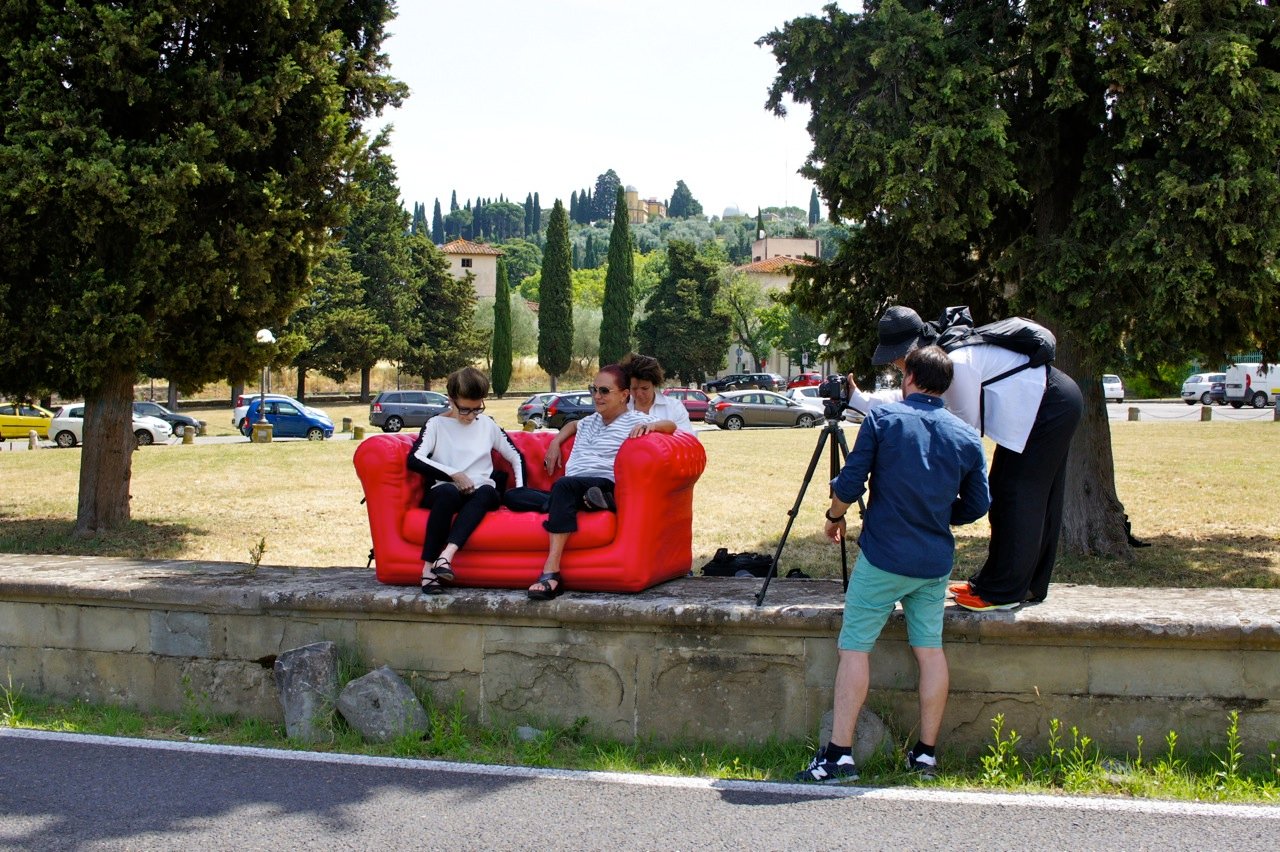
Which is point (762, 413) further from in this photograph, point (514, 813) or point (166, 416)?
point (514, 813)

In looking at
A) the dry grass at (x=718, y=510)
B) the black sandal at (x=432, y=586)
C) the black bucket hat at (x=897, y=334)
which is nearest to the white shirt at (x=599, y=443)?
the black sandal at (x=432, y=586)

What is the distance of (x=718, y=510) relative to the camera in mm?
15539

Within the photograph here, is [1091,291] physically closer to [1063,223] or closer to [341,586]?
[1063,223]

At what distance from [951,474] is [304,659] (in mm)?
3048

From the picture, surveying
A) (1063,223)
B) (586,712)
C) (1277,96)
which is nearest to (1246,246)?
(1277,96)

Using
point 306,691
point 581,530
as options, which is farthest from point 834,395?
point 306,691

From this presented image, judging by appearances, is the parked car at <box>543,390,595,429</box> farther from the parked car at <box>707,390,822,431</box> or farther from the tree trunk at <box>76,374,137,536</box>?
the tree trunk at <box>76,374,137,536</box>

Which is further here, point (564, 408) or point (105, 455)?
point (564, 408)

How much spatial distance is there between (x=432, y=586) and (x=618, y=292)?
206 feet

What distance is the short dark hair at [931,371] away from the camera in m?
4.68

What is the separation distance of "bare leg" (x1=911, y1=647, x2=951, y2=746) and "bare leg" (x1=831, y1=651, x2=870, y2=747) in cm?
5

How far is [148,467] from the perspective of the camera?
22594 mm

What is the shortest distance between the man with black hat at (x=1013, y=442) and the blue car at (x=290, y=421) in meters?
32.2

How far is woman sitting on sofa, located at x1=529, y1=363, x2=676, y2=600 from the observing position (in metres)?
5.71
